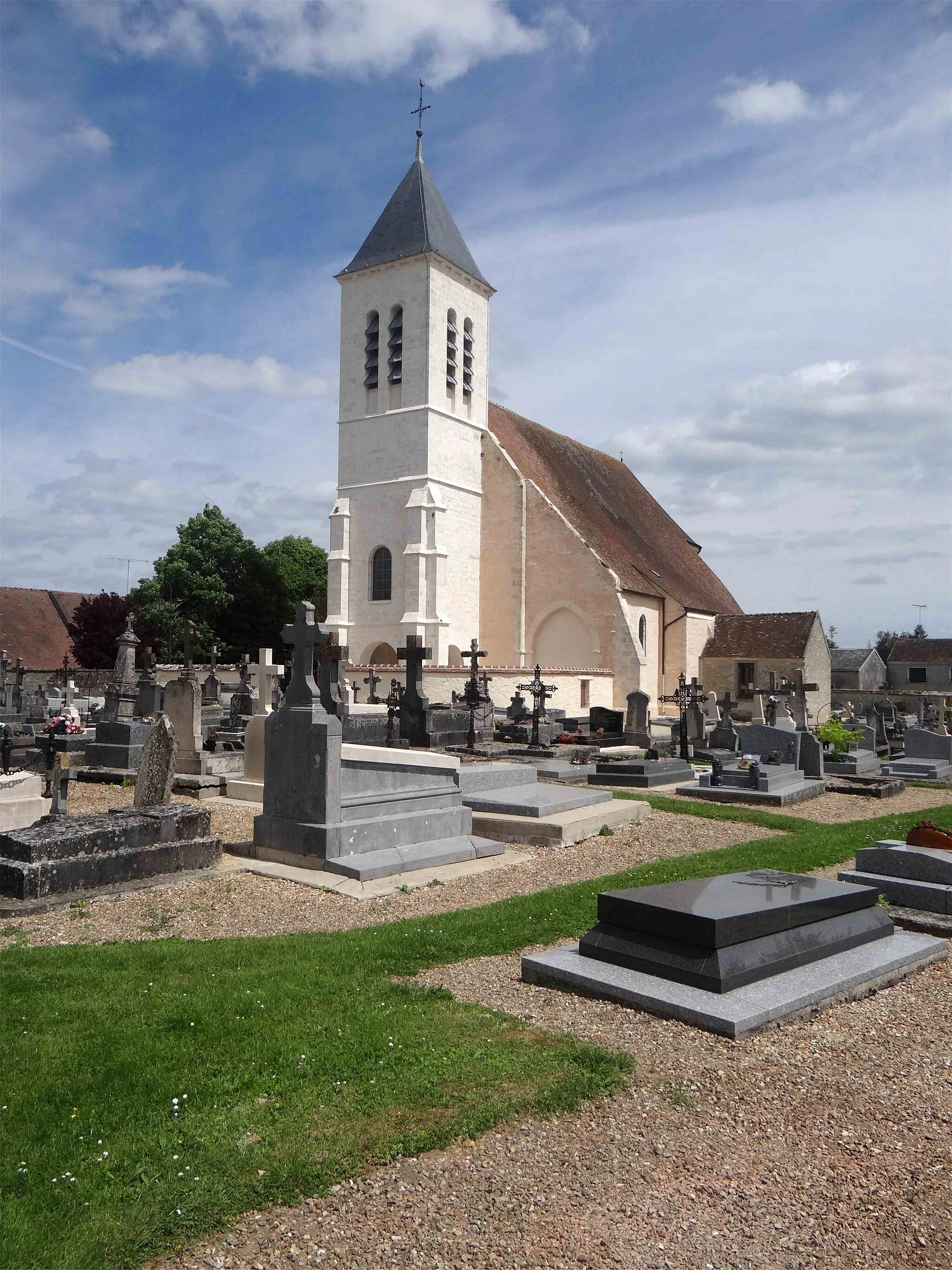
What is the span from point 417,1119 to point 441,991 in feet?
4.39

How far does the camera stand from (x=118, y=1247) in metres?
2.62

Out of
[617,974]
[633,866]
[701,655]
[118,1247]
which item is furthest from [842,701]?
[118,1247]

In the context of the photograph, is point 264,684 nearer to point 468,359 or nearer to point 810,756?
point 810,756

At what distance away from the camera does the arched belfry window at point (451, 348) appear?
103 feet

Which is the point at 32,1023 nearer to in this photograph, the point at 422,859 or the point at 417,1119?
the point at 417,1119

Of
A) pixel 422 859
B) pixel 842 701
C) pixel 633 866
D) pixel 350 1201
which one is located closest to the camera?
pixel 350 1201

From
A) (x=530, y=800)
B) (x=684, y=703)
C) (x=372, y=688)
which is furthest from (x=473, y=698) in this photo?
(x=530, y=800)

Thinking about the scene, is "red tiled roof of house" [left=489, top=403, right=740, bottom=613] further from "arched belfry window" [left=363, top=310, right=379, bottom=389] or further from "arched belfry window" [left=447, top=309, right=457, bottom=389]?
"arched belfry window" [left=363, top=310, right=379, bottom=389]

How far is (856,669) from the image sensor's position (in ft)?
182

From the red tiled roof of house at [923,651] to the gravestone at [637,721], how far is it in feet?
148

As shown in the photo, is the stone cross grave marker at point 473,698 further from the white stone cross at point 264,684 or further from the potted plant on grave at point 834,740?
the potted plant on grave at point 834,740

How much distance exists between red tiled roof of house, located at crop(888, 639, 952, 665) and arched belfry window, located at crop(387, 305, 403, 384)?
43.1 meters

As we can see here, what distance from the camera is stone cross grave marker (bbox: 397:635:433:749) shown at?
15.7 meters

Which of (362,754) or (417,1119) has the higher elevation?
(362,754)
